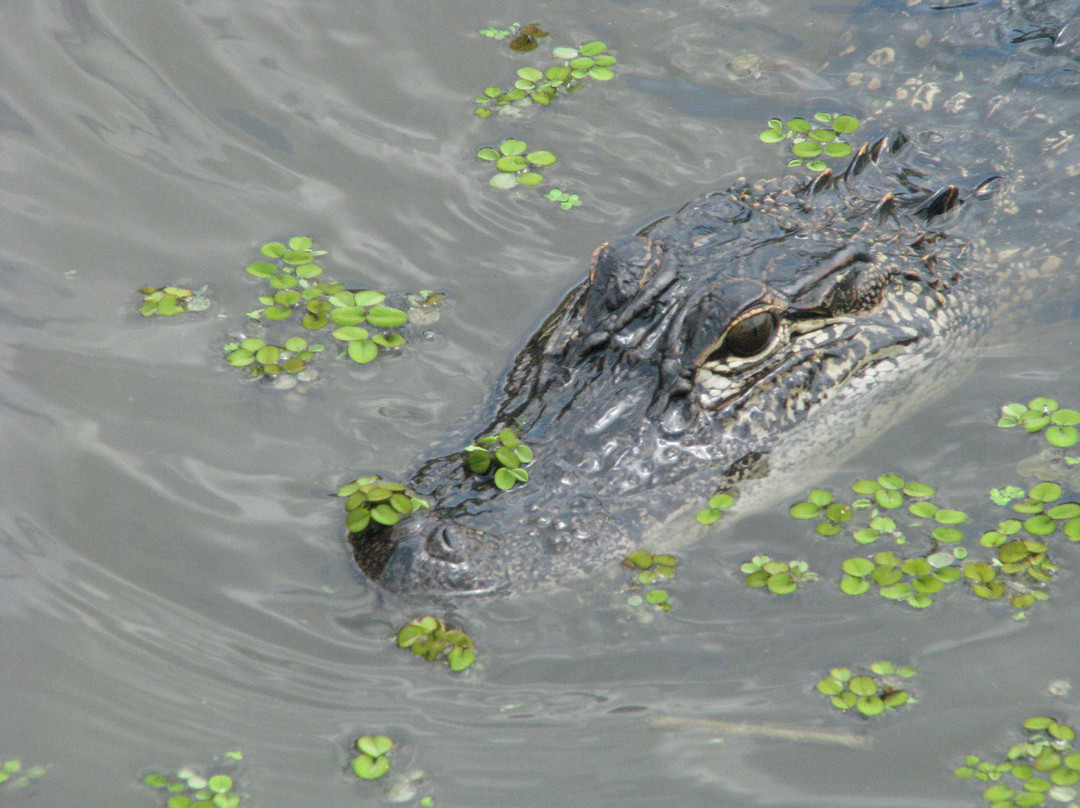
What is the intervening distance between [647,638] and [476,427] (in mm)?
1262

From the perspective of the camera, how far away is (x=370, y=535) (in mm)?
3904

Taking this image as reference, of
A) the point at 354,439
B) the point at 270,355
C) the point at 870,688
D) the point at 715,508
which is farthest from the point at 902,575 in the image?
the point at 270,355

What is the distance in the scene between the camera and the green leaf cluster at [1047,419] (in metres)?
4.57

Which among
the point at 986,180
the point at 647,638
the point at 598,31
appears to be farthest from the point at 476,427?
the point at 598,31

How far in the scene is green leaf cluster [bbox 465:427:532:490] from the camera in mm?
4105

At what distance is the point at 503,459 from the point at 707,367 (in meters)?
1.03

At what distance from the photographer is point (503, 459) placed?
13.5 ft

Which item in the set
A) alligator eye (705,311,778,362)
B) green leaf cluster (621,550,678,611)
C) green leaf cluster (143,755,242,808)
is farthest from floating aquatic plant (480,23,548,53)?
green leaf cluster (143,755,242,808)

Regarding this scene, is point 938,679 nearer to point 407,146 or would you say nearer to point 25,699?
point 25,699

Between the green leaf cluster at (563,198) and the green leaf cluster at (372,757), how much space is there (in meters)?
3.73

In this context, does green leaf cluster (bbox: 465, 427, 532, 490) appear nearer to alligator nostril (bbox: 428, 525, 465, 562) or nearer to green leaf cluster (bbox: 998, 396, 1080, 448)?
alligator nostril (bbox: 428, 525, 465, 562)

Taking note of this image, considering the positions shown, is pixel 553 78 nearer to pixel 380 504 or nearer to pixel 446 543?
pixel 380 504

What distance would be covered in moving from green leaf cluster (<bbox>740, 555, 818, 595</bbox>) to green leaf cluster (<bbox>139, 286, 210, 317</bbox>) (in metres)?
3.12

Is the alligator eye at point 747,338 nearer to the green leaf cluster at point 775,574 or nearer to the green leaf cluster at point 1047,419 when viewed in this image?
the green leaf cluster at point 775,574
